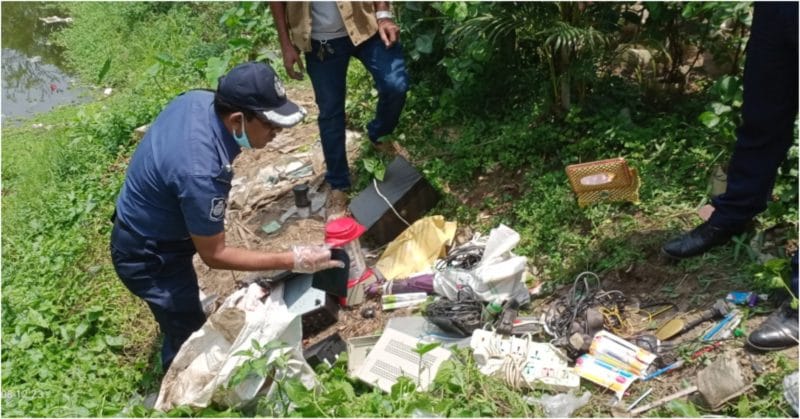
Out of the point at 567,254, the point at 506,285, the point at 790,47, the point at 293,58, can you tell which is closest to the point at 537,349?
the point at 506,285

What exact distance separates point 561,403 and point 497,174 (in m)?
1.86

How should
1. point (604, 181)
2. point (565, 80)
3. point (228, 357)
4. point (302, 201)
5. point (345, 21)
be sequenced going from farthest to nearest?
1. point (302, 201)
2. point (565, 80)
3. point (345, 21)
4. point (604, 181)
5. point (228, 357)

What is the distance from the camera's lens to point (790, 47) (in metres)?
2.59

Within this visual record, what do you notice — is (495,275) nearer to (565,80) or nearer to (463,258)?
(463,258)

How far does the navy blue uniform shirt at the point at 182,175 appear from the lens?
2.64 meters

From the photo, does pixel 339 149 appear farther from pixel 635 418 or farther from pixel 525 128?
pixel 635 418

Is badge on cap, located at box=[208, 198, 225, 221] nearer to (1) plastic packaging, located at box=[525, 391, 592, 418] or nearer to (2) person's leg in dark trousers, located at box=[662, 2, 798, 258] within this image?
(1) plastic packaging, located at box=[525, 391, 592, 418]

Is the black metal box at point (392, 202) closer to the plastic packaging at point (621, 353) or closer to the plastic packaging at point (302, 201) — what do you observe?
the plastic packaging at point (302, 201)

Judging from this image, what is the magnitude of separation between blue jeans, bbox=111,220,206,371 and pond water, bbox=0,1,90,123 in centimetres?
518

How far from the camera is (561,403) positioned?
268cm

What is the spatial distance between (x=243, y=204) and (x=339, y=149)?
87 centimetres

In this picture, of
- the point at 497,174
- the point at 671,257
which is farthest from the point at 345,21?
the point at 671,257

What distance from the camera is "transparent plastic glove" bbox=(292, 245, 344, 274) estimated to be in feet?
9.77

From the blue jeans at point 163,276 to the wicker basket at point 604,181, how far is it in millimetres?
1956
